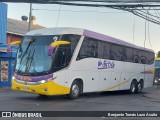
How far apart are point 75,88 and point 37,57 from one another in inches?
104

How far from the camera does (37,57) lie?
17469mm

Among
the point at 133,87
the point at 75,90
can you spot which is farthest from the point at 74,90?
the point at 133,87

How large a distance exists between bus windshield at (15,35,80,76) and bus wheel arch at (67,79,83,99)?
1.50 metres

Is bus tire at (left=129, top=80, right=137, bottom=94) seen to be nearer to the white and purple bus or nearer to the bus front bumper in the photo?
the white and purple bus

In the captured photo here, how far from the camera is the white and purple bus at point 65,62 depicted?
17125mm

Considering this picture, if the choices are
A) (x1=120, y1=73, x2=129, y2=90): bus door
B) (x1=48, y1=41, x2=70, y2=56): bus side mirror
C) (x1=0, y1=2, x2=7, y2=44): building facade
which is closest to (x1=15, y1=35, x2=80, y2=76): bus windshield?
(x1=48, y1=41, x2=70, y2=56): bus side mirror

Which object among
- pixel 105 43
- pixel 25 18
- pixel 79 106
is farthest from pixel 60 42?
pixel 25 18

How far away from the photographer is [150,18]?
1689 cm

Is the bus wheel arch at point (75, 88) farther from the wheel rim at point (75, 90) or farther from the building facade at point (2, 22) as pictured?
the building facade at point (2, 22)

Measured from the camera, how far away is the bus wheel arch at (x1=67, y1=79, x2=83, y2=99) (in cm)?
1828

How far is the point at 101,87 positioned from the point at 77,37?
412cm

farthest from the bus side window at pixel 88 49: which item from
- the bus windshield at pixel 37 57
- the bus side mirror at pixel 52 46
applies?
the bus side mirror at pixel 52 46

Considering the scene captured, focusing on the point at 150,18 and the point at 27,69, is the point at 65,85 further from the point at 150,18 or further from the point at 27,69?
the point at 150,18

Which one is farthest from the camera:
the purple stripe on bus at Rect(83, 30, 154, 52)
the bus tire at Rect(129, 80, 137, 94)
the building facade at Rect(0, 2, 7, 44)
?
the building facade at Rect(0, 2, 7, 44)
